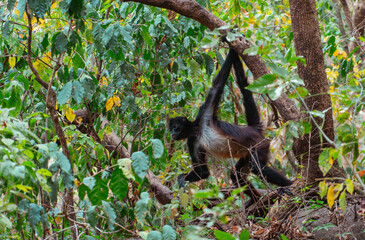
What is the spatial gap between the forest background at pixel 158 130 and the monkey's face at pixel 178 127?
11cm

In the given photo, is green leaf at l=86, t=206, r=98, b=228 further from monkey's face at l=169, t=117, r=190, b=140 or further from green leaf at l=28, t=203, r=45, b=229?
monkey's face at l=169, t=117, r=190, b=140

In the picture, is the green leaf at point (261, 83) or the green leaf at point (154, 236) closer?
the green leaf at point (261, 83)

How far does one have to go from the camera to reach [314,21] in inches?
166

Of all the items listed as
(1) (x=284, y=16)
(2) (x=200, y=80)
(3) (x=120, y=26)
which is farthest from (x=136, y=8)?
(1) (x=284, y=16)

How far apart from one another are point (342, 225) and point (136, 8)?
3260 millimetres


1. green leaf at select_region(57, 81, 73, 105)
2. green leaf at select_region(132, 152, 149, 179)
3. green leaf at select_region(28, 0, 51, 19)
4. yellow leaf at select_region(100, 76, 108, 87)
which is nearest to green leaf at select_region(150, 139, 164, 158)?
green leaf at select_region(132, 152, 149, 179)

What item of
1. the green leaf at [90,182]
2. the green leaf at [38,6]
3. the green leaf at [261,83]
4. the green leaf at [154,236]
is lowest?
the green leaf at [154,236]

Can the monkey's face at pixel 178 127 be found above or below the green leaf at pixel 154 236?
above

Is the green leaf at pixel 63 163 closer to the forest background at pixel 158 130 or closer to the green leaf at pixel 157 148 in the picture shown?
the forest background at pixel 158 130

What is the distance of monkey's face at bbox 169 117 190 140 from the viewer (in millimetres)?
5902

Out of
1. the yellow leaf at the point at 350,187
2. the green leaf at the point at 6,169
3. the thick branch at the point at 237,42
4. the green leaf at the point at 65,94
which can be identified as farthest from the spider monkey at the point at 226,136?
the green leaf at the point at 6,169

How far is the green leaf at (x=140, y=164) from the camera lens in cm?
271

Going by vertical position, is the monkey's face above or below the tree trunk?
below

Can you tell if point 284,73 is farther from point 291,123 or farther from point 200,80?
point 200,80
